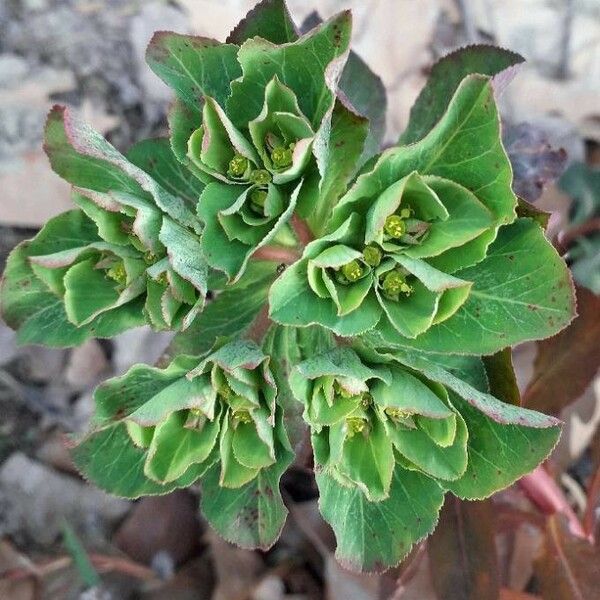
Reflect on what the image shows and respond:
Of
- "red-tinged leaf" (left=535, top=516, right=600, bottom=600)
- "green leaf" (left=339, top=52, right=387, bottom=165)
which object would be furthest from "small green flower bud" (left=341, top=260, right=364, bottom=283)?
"red-tinged leaf" (left=535, top=516, right=600, bottom=600)

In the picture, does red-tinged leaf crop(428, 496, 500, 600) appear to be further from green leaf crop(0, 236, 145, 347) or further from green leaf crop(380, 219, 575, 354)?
green leaf crop(0, 236, 145, 347)

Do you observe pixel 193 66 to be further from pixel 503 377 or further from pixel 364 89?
pixel 503 377

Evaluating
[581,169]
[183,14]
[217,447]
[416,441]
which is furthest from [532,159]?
[183,14]

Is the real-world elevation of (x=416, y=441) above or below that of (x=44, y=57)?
below

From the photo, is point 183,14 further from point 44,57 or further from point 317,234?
point 317,234

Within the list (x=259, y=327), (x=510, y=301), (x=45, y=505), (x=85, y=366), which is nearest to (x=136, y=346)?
(x=85, y=366)

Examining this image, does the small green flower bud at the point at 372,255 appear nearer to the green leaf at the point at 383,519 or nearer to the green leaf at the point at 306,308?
the green leaf at the point at 306,308

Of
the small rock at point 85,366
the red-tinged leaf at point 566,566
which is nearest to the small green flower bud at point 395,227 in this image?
the red-tinged leaf at point 566,566
